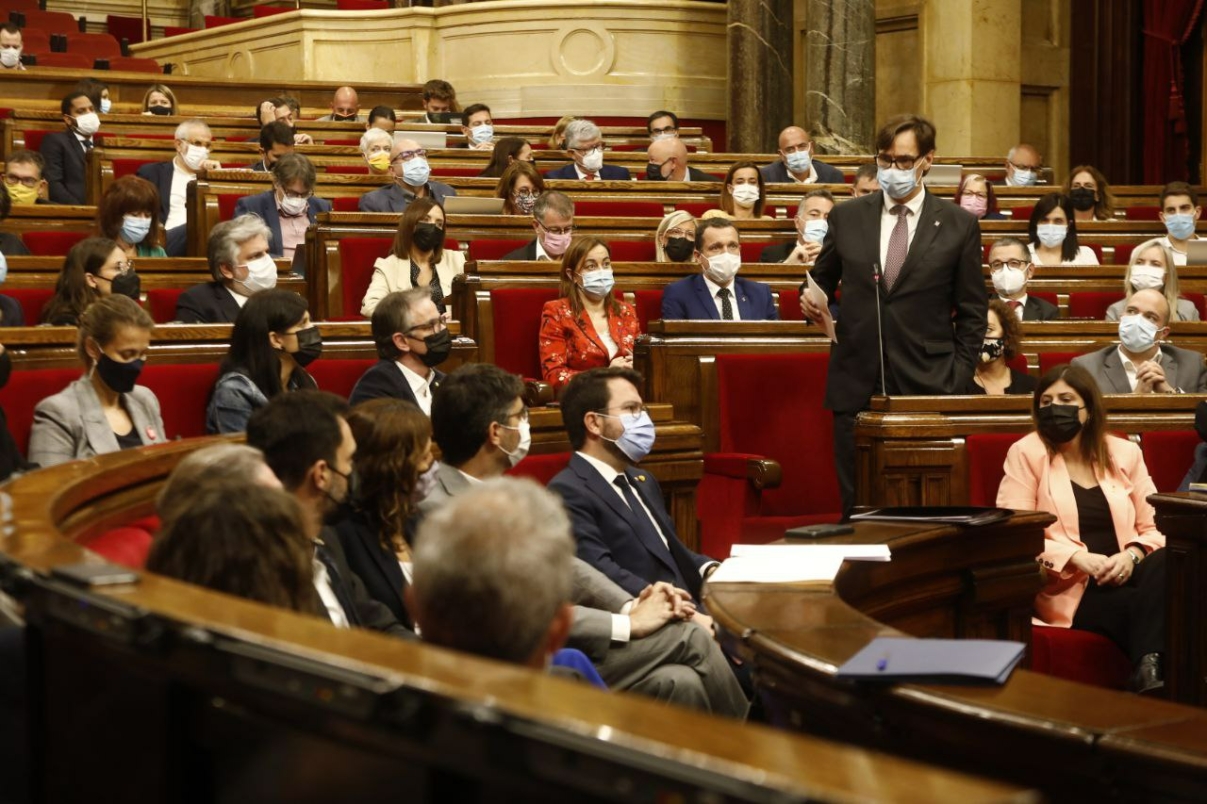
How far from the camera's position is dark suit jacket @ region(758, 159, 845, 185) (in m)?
8.12

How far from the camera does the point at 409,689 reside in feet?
3.49

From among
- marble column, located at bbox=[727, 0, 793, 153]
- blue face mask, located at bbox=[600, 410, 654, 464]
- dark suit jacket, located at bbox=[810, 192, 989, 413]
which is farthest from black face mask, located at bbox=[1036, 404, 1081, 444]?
marble column, located at bbox=[727, 0, 793, 153]

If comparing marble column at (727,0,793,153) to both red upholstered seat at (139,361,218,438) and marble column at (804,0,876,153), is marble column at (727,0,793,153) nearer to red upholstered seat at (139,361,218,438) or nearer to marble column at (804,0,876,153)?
marble column at (804,0,876,153)

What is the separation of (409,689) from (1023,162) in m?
8.10

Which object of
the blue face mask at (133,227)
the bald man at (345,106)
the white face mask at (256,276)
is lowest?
the white face mask at (256,276)

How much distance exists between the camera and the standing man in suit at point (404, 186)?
6.41 m

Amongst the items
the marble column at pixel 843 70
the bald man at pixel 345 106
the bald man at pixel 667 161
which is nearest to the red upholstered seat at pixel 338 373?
the bald man at pixel 667 161

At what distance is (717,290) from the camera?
522cm

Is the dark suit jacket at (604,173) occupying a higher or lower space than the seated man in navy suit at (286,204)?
higher

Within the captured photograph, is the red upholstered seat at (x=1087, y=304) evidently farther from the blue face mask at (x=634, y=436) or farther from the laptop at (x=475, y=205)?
the blue face mask at (x=634, y=436)

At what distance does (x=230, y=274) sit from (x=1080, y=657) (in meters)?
2.52

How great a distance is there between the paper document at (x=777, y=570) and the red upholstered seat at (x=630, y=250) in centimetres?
380

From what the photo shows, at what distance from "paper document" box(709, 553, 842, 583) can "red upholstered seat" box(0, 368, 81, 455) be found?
1.85 meters

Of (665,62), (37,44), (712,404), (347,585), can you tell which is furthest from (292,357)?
(37,44)
